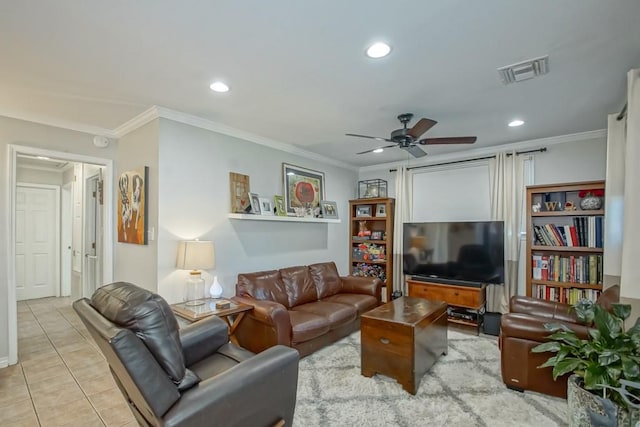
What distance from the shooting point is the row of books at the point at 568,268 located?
3.59 metres

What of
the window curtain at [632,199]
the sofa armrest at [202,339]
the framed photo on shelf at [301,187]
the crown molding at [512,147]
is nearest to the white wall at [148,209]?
the sofa armrest at [202,339]

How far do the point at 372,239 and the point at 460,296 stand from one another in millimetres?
1763

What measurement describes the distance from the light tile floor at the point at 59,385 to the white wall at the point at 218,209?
927mm

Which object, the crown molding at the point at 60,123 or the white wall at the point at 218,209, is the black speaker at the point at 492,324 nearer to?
the white wall at the point at 218,209

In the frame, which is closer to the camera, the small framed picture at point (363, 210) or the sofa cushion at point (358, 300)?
the sofa cushion at point (358, 300)

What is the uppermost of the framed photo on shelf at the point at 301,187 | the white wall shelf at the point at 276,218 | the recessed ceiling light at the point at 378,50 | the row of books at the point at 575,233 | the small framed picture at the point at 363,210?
the recessed ceiling light at the point at 378,50

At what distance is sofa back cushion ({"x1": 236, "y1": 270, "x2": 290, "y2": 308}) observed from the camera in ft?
11.5

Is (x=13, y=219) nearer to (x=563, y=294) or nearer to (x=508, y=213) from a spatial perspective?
(x=508, y=213)

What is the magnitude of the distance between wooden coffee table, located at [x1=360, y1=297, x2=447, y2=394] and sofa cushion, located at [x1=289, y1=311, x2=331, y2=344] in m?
0.56

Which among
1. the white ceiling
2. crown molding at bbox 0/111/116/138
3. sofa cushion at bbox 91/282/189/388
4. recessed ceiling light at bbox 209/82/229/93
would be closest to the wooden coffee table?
sofa cushion at bbox 91/282/189/388

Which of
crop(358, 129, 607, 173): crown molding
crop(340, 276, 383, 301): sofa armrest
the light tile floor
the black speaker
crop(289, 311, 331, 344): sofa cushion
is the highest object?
crop(358, 129, 607, 173): crown molding

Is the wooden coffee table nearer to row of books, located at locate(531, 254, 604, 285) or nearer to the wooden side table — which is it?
the wooden side table

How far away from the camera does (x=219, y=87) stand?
2.61 meters

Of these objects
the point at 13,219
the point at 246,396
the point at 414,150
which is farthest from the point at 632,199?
the point at 13,219
